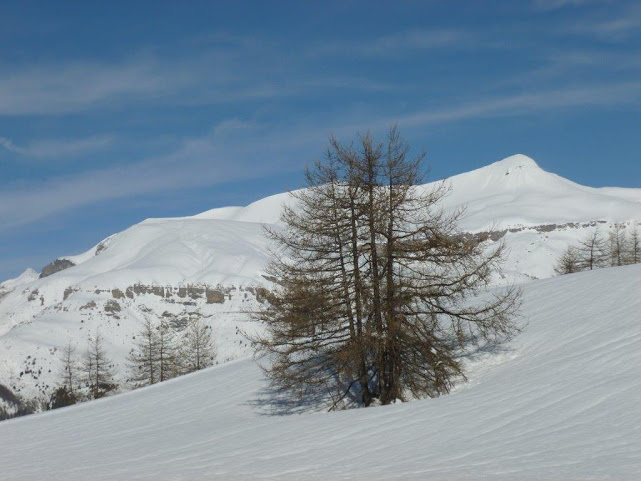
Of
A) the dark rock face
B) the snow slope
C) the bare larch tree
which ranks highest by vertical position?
the bare larch tree

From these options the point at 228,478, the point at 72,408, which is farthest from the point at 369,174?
the point at 72,408

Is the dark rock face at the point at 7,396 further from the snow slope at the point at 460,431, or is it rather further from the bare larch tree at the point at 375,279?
the bare larch tree at the point at 375,279

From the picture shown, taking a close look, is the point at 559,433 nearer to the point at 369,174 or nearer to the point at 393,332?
the point at 393,332

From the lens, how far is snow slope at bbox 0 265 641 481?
8.84 metres

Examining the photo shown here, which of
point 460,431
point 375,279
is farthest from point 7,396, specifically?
point 460,431

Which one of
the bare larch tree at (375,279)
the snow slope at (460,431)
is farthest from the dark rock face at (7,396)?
the bare larch tree at (375,279)

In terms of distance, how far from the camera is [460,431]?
36.1 ft

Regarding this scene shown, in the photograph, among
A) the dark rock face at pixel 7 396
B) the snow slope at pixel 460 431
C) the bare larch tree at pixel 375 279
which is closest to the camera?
the snow slope at pixel 460 431

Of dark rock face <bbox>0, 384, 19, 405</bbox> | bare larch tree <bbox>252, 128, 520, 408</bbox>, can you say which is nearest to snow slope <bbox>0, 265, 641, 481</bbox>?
bare larch tree <bbox>252, 128, 520, 408</bbox>

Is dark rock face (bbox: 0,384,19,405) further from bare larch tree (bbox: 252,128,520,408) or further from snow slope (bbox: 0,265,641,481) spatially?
bare larch tree (bbox: 252,128,520,408)

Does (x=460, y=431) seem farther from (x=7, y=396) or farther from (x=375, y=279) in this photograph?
(x=7, y=396)

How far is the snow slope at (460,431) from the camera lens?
8.84 m

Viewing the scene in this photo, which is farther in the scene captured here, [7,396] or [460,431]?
[7,396]

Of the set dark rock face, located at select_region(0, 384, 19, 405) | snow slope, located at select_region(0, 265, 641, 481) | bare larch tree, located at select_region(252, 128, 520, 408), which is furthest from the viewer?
dark rock face, located at select_region(0, 384, 19, 405)
